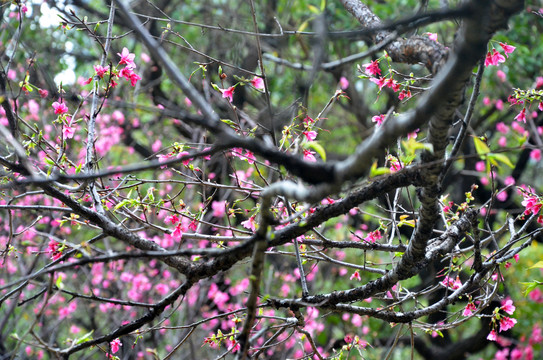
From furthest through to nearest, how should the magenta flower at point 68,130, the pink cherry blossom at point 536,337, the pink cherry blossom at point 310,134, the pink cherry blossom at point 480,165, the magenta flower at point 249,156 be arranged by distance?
the pink cherry blossom at point 536,337
the pink cherry blossom at point 480,165
the magenta flower at point 68,130
the pink cherry blossom at point 310,134
the magenta flower at point 249,156

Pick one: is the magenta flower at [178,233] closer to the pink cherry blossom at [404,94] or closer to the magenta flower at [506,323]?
the pink cherry blossom at [404,94]

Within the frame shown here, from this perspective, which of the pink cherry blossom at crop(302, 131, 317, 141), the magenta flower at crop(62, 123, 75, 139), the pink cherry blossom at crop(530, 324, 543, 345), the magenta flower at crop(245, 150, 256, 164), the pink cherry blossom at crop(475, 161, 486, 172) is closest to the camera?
the magenta flower at crop(245, 150, 256, 164)

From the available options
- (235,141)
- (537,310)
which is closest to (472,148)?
(537,310)

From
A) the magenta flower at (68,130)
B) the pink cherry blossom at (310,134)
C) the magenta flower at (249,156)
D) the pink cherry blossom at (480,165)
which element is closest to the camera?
the magenta flower at (249,156)

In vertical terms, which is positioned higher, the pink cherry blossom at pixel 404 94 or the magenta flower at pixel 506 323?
the pink cherry blossom at pixel 404 94

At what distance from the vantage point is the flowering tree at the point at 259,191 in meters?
2.14

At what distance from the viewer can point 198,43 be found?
636cm

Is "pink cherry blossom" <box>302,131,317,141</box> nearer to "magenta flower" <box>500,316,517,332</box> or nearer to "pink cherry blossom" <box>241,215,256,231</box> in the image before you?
"pink cherry blossom" <box>241,215,256,231</box>

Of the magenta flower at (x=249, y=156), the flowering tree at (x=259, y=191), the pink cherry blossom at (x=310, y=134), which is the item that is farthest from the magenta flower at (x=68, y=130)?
the pink cherry blossom at (x=310, y=134)

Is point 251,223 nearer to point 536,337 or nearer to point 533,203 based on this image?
point 533,203

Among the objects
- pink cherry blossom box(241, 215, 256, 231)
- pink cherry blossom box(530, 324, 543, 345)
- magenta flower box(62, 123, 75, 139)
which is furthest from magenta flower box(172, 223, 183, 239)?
pink cherry blossom box(530, 324, 543, 345)

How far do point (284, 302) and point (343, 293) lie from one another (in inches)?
10.7

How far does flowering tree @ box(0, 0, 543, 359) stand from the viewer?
7.02 feet

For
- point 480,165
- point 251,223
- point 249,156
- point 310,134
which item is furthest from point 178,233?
point 480,165
